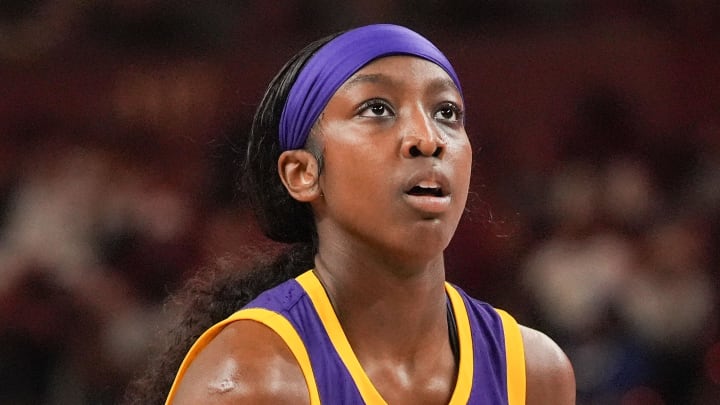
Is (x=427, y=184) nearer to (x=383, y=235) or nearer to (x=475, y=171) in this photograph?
(x=383, y=235)

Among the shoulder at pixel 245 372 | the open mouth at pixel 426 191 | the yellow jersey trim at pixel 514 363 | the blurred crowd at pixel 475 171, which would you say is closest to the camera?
the shoulder at pixel 245 372

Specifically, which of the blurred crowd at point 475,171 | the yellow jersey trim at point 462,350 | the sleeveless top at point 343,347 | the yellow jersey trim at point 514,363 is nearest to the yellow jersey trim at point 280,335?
the sleeveless top at point 343,347

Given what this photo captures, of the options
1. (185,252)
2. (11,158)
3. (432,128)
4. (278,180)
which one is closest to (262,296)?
(278,180)

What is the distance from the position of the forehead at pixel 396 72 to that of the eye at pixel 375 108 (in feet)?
0.10

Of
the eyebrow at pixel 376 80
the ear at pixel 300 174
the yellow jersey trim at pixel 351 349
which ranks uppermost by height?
the eyebrow at pixel 376 80

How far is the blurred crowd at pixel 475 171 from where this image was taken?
3.77 meters

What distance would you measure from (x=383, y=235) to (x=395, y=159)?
11cm

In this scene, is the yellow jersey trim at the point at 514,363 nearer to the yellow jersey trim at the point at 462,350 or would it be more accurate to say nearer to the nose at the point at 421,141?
the yellow jersey trim at the point at 462,350

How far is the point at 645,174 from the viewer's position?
4293 mm

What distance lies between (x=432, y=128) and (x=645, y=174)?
2766mm

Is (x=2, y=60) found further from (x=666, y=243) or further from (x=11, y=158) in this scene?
(x=666, y=243)

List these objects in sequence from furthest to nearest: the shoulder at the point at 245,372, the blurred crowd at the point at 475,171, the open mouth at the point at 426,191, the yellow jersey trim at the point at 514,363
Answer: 1. the blurred crowd at the point at 475,171
2. the yellow jersey trim at the point at 514,363
3. the open mouth at the point at 426,191
4. the shoulder at the point at 245,372

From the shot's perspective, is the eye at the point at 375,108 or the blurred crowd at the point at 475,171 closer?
the eye at the point at 375,108

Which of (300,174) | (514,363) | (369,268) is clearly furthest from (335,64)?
(514,363)
